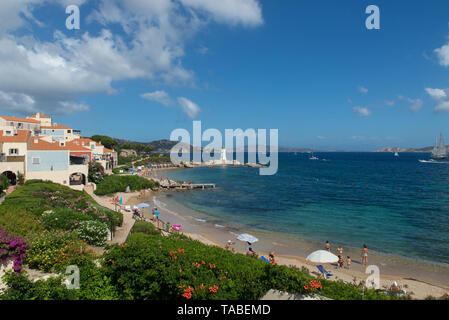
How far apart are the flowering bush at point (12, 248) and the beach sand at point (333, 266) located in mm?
12821

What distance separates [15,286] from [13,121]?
5202 centimetres

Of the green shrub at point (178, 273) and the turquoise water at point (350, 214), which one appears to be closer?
the green shrub at point (178, 273)

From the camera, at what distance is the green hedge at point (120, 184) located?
37.0 metres

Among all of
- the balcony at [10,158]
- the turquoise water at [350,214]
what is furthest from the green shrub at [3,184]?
the turquoise water at [350,214]

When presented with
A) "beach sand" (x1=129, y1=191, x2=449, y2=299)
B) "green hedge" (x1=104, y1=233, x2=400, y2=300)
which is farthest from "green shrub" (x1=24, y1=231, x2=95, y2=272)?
"beach sand" (x1=129, y1=191, x2=449, y2=299)

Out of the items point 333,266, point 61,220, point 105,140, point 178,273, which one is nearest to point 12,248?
point 61,220

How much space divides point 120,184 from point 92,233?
96.7ft

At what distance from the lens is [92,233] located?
1353 cm

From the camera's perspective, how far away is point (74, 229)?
13320 millimetres

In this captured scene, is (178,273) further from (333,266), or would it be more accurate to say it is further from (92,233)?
(333,266)

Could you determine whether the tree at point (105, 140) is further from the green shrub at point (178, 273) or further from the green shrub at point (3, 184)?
the green shrub at point (178, 273)

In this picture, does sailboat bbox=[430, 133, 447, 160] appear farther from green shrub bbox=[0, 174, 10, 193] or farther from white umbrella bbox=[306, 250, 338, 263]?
green shrub bbox=[0, 174, 10, 193]

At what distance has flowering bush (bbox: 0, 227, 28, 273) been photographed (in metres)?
8.56
